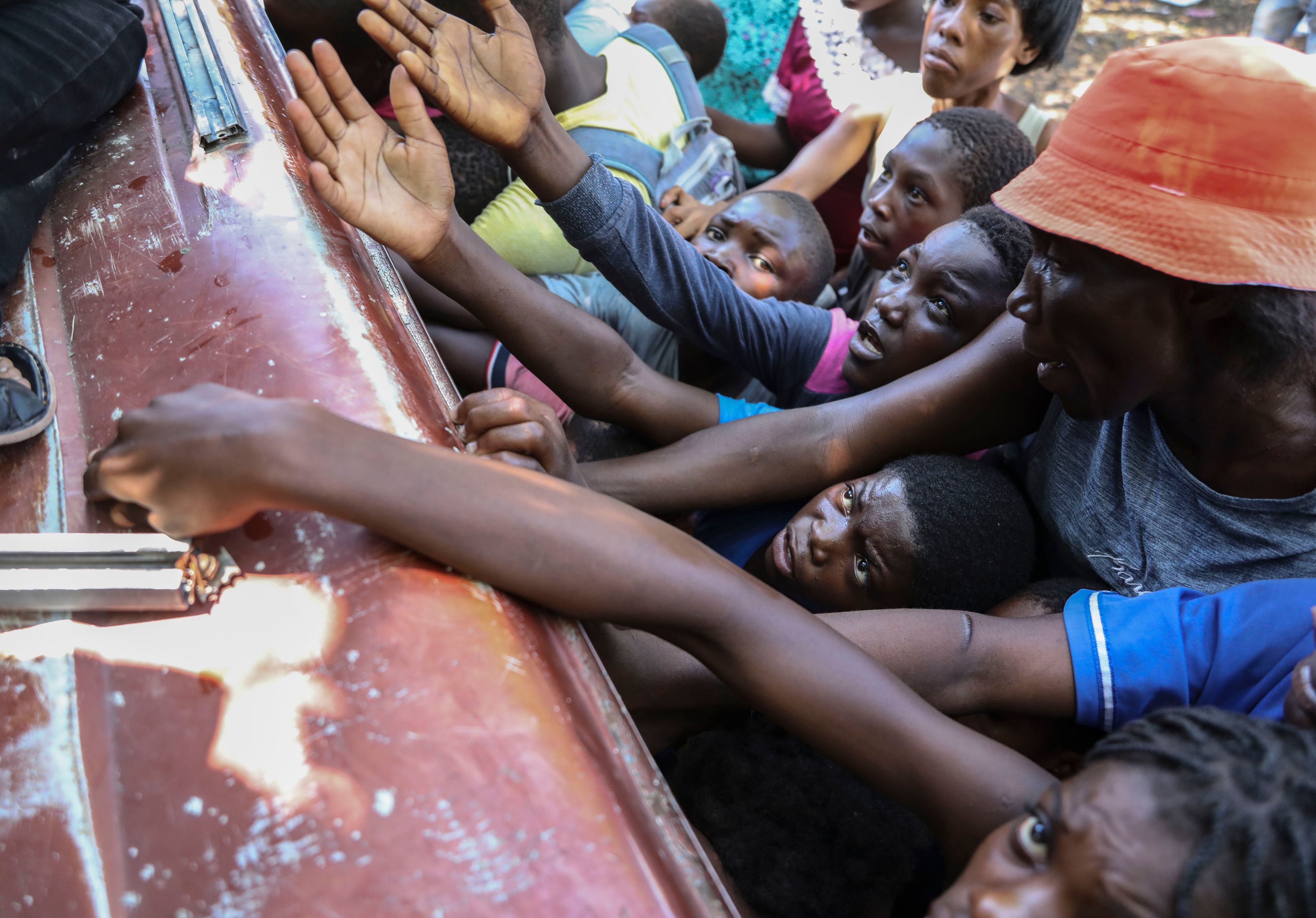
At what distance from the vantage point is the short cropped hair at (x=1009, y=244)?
201 cm

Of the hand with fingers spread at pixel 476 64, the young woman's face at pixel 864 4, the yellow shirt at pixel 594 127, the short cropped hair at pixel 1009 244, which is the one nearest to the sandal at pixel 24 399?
the hand with fingers spread at pixel 476 64

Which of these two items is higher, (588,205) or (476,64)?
(476,64)

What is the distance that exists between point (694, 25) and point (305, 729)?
11.4 feet

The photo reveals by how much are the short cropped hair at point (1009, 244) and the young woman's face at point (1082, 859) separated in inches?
50.9

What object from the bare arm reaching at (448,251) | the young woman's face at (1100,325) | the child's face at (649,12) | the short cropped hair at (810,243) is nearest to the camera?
the young woman's face at (1100,325)

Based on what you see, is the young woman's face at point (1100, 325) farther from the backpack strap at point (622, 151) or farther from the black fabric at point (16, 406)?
the black fabric at point (16, 406)

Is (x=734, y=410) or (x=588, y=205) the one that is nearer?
(x=588, y=205)

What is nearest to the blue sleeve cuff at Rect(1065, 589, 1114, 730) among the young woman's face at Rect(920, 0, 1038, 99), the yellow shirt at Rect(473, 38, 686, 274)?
the yellow shirt at Rect(473, 38, 686, 274)

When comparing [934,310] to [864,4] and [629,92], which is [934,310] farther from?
[864,4]

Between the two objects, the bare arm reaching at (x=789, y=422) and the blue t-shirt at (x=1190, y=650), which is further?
the bare arm reaching at (x=789, y=422)

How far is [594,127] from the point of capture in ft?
8.39

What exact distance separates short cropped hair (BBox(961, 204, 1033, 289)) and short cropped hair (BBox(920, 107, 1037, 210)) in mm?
377

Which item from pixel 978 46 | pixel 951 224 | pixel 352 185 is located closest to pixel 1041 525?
pixel 951 224

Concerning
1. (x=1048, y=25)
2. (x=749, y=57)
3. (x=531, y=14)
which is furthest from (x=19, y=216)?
(x=749, y=57)
